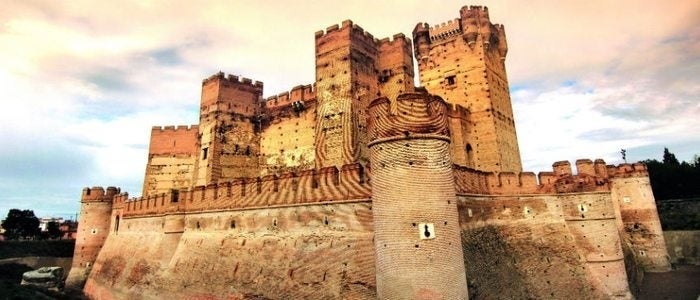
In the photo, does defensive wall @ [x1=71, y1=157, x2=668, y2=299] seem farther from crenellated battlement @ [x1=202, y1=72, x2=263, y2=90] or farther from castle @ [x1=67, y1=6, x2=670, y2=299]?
crenellated battlement @ [x1=202, y1=72, x2=263, y2=90]

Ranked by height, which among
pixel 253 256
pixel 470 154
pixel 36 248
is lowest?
pixel 253 256

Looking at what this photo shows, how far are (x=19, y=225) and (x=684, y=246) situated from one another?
2298 inches

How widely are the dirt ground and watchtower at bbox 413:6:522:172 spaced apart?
8.25 metres

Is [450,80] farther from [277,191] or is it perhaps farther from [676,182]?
[676,182]

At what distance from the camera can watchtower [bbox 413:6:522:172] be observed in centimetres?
2156

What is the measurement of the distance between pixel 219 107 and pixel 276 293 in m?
16.9

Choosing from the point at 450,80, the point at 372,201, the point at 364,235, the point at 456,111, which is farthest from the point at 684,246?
the point at 372,201

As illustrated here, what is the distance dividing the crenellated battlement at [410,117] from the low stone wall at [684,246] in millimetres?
24867

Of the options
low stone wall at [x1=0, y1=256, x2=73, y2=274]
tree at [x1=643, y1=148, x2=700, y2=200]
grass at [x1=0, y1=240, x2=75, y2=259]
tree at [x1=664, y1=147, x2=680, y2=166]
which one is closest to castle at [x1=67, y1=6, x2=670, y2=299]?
low stone wall at [x1=0, y1=256, x2=73, y2=274]

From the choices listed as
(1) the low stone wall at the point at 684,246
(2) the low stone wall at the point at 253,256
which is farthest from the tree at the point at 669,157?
(2) the low stone wall at the point at 253,256

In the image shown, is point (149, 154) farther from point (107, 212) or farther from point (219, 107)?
point (219, 107)

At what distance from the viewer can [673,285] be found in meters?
18.3

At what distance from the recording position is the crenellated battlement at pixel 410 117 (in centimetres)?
1012

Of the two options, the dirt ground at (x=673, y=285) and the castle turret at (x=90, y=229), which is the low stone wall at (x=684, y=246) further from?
the castle turret at (x=90, y=229)
